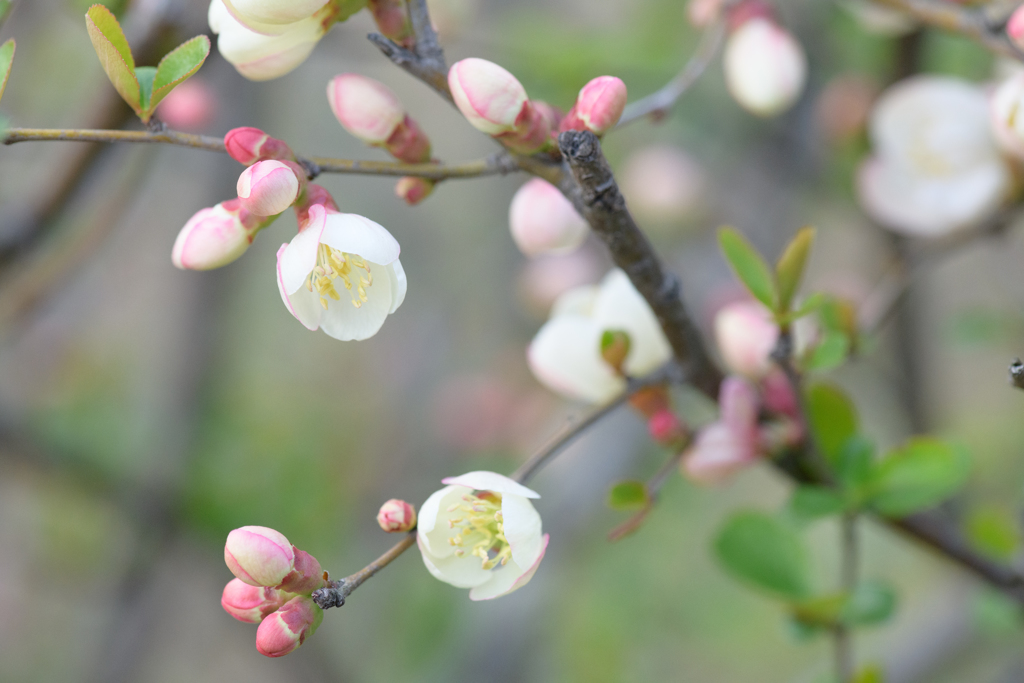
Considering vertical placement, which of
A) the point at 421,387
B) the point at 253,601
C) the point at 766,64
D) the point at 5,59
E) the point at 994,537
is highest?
the point at 5,59

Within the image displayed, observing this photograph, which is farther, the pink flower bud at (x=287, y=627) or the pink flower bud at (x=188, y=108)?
the pink flower bud at (x=188, y=108)

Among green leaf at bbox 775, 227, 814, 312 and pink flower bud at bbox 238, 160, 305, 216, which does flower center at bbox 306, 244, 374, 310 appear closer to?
pink flower bud at bbox 238, 160, 305, 216

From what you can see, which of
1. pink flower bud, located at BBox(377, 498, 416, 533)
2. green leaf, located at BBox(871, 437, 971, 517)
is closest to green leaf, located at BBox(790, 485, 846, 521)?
green leaf, located at BBox(871, 437, 971, 517)

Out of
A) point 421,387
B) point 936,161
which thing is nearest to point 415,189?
point 936,161

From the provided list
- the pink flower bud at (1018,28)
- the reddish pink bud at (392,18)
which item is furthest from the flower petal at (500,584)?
the pink flower bud at (1018,28)

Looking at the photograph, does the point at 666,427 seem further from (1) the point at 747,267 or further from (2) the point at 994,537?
(2) the point at 994,537

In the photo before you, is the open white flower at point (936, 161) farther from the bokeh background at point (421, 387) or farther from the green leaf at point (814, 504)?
the green leaf at point (814, 504)

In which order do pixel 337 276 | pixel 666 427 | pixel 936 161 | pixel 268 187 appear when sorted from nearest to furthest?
pixel 268 187 < pixel 337 276 < pixel 666 427 < pixel 936 161
